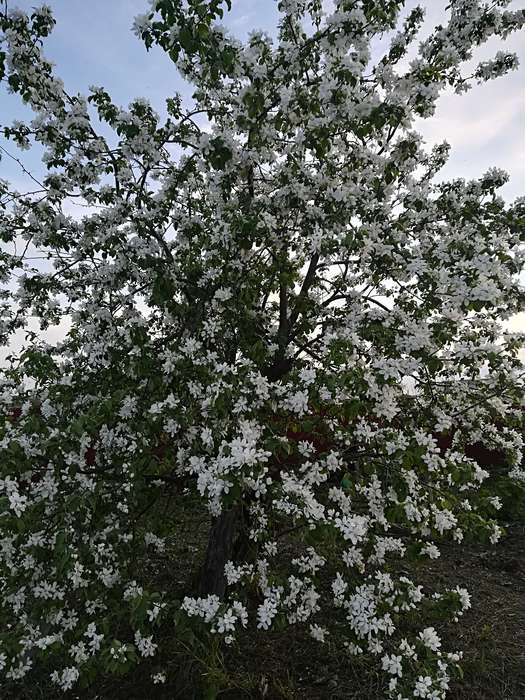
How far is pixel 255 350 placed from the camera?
400 centimetres

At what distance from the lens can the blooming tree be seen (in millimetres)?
3350

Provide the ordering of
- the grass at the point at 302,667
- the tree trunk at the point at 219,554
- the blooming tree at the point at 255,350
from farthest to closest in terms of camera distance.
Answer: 1. the tree trunk at the point at 219,554
2. the grass at the point at 302,667
3. the blooming tree at the point at 255,350

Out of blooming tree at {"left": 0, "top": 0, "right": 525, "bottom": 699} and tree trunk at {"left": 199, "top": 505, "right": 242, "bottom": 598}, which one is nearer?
blooming tree at {"left": 0, "top": 0, "right": 525, "bottom": 699}

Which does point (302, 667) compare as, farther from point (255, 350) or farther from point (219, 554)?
point (255, 350)

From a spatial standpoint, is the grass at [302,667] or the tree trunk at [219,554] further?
the tree trunk at [219,554]

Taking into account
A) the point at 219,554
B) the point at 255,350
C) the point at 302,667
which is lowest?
the point at 302,667

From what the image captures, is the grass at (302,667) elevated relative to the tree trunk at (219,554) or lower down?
lower down

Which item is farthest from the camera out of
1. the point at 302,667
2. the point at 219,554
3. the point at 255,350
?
the point at 219,554

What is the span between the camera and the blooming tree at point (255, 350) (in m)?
3.35

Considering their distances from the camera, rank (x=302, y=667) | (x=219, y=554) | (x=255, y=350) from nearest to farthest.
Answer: (x=255, y=350)
(x=302, y=667)
(x=219, y=554)

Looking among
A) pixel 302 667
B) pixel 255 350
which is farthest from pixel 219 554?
pixel 255 350

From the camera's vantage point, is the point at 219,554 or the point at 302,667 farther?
the point at 219,554

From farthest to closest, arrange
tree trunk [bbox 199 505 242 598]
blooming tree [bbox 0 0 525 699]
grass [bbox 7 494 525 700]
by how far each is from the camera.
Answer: tree trunk [bbox 199 505 242 598] < grass [bbox 7 494 525 700] < blooming tree [bbox 0 0 525 699]

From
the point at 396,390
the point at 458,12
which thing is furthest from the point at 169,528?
the point at 458,12
